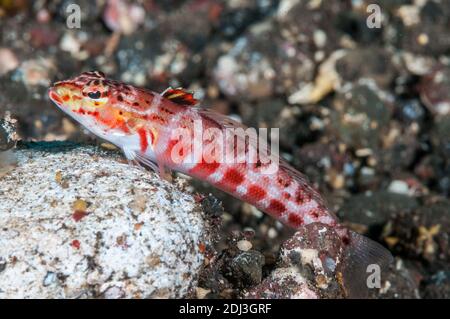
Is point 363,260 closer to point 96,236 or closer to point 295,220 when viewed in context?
point 295,220

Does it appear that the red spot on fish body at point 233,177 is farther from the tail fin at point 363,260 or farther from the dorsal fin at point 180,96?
the tail fin at point 363,260

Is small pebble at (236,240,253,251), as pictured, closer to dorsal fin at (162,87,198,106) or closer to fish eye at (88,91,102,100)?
dorsal fin at (162,87,198,106)

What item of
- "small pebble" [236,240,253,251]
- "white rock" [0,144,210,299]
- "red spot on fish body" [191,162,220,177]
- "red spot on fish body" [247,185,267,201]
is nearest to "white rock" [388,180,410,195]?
"red spot on fish body" [247,185,267,201]

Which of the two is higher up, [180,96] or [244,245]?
[180,96]

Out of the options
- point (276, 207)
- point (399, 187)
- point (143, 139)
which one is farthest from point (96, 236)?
point (399, 187)

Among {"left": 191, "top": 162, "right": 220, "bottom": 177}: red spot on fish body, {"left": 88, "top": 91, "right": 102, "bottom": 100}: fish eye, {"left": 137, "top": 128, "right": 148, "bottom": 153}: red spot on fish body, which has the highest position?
{"left": 88, "top": 91, "right": 102, "bottom": 100}: fish eye

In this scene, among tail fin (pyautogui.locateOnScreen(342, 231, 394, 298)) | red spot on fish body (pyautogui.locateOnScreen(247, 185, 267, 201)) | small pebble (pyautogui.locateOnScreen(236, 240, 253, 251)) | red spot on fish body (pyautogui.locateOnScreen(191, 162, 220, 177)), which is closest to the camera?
small pebble (pyautogui.locateOnScreen(236, 240, 253, 251))
